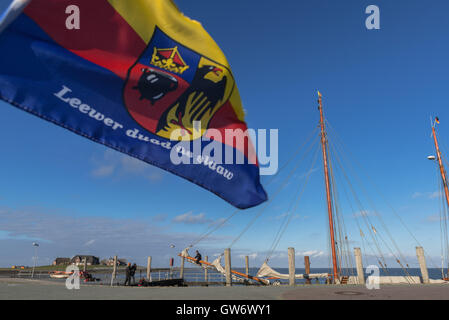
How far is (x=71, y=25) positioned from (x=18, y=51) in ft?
3.74

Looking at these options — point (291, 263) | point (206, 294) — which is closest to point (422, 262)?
point (291, 263)

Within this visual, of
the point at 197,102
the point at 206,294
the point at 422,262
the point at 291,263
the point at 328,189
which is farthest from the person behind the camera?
the point at 328,189

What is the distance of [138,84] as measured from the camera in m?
6.58

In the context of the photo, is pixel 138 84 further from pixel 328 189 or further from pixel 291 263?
pixel 328 189

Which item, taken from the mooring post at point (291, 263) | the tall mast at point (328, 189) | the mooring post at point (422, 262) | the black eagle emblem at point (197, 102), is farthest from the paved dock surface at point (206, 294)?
the tall mast at point (328, 189)

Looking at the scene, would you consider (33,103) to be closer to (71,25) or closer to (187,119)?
(71,25)

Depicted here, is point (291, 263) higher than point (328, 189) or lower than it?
lower

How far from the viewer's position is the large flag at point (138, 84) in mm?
5344

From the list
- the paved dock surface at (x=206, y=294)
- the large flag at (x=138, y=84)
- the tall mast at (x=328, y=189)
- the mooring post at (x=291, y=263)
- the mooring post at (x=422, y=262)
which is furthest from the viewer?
the tall mast at (x=328, y=189)

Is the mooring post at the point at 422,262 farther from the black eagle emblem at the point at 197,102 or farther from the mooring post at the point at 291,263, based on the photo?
the black eagle emblem at the point at 197,102

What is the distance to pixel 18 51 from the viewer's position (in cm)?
515

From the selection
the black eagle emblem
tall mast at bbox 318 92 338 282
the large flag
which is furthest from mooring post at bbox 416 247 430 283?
the black eagle emblem

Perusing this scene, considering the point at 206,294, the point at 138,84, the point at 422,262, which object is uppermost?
the point at 138,84
